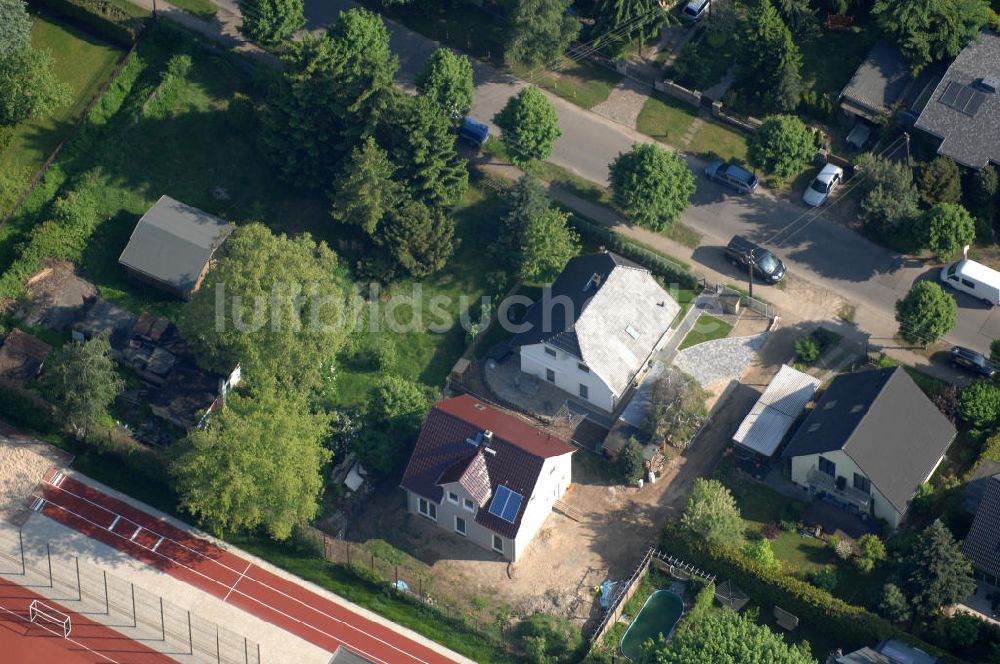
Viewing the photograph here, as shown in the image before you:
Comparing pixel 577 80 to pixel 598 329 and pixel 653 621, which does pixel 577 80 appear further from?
pixel 653 621

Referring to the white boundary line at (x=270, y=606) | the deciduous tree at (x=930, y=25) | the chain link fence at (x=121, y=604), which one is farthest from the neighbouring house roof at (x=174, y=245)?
the deciduous tree at (x=930, y=25)

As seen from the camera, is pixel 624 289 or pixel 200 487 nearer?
pixel 200 487

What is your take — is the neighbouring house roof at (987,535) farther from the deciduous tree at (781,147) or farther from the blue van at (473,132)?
the blue van at (473,132)

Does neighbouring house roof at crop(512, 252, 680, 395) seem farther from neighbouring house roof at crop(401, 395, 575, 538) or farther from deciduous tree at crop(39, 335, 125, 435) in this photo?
deciduous tree at crop(39, 335, 125, 435)

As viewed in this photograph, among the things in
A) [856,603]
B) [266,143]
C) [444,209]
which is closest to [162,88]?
[266,143]

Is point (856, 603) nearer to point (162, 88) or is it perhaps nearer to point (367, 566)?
point (367, 566)

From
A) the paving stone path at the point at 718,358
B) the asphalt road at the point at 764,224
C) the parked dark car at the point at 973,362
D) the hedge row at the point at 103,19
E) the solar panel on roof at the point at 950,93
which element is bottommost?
the hedge row at the point at 103,19

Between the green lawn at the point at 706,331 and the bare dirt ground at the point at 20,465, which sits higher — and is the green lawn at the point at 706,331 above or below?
above

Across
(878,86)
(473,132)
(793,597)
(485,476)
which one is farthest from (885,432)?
(473,132)
